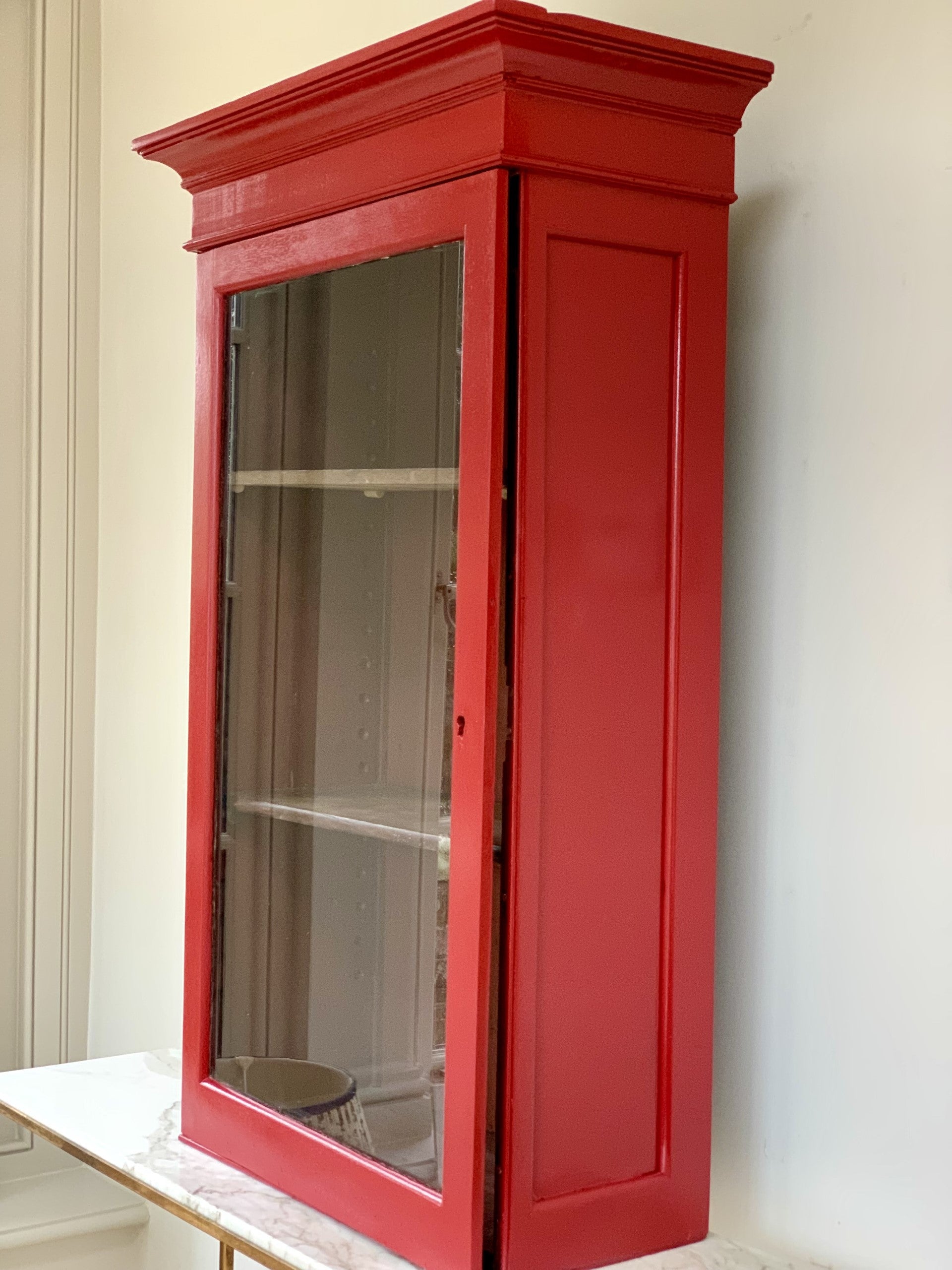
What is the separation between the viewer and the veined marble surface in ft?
3.91

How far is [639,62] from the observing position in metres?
1.09

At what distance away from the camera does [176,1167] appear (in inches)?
54.4

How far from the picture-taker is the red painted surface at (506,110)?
1064 mm

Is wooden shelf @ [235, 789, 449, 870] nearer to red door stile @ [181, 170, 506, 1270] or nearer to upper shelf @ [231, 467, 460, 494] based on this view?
red door stile @ [181, 170, 506, 1270]

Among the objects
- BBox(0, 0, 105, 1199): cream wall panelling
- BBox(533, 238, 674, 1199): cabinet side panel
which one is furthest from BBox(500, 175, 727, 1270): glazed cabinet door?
BBox(0, 0, 105, 1199): cream wall panelling

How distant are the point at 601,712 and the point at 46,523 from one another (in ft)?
4.46

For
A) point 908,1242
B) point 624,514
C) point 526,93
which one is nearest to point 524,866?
point 624,514

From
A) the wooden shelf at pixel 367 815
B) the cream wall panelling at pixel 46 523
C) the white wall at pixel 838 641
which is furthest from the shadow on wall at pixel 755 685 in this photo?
the cream wall panelling at pixel 46 523

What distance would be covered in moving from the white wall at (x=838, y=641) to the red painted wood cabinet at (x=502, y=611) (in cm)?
9

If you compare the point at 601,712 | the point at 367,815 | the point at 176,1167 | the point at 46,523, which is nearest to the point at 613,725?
the point at 601,712

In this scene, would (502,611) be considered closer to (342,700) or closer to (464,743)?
(464,743)

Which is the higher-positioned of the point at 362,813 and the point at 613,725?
the point at 613,725

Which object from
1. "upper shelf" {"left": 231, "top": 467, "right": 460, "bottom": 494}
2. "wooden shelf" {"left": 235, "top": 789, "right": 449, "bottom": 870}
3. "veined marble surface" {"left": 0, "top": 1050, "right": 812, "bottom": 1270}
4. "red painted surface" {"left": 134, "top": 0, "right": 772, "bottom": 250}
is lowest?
"veined marble surface" {"left": 0, "top": 1050, "right": 812, "bottom": 1270}

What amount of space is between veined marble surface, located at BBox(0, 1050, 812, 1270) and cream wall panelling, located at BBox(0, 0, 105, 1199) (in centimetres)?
50
